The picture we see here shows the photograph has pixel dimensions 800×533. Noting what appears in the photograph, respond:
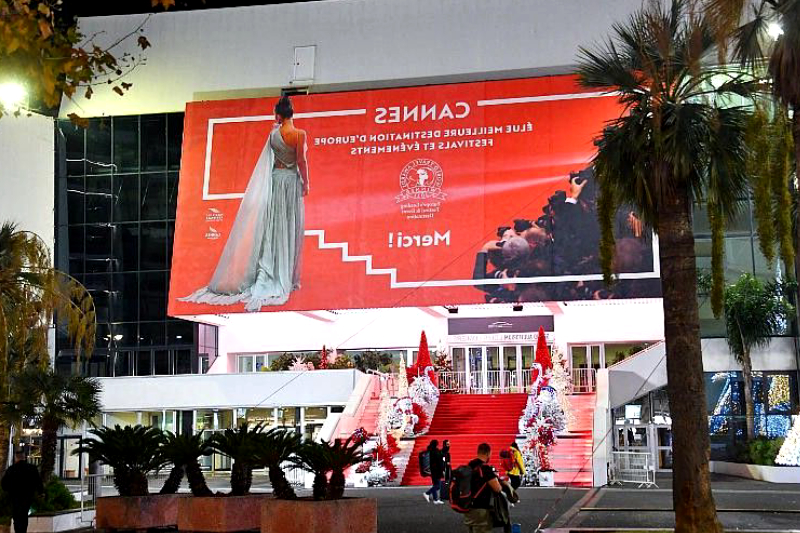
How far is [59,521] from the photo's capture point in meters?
19.6

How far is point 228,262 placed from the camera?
41219mm

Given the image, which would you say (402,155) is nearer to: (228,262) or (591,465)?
(228,262)

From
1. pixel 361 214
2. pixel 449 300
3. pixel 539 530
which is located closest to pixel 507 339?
pixel 449 300

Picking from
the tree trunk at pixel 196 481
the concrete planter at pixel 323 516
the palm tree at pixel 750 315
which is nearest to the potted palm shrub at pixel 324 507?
the concrete planter at pixel 323 516

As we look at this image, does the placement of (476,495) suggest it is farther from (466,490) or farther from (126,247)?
(126,247)

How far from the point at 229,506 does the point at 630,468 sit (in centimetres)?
1644

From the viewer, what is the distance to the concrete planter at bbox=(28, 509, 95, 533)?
19297 mm

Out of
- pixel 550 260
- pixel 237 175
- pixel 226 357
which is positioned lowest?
pixel 226 357

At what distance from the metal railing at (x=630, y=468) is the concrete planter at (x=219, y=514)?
48.1ft

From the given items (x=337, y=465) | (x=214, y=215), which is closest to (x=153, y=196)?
(x=214, y=215)

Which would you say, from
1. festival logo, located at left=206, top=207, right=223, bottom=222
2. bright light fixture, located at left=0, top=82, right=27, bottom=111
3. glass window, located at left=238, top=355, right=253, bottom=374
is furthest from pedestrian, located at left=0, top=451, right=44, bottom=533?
glass window, located at left=238, top=355, right=253, bottom=374

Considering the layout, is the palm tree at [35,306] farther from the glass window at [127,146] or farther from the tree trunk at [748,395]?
the glass window at [127,146]

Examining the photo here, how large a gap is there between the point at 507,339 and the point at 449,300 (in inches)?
156

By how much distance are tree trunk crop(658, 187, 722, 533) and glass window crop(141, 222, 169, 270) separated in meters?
33.2
